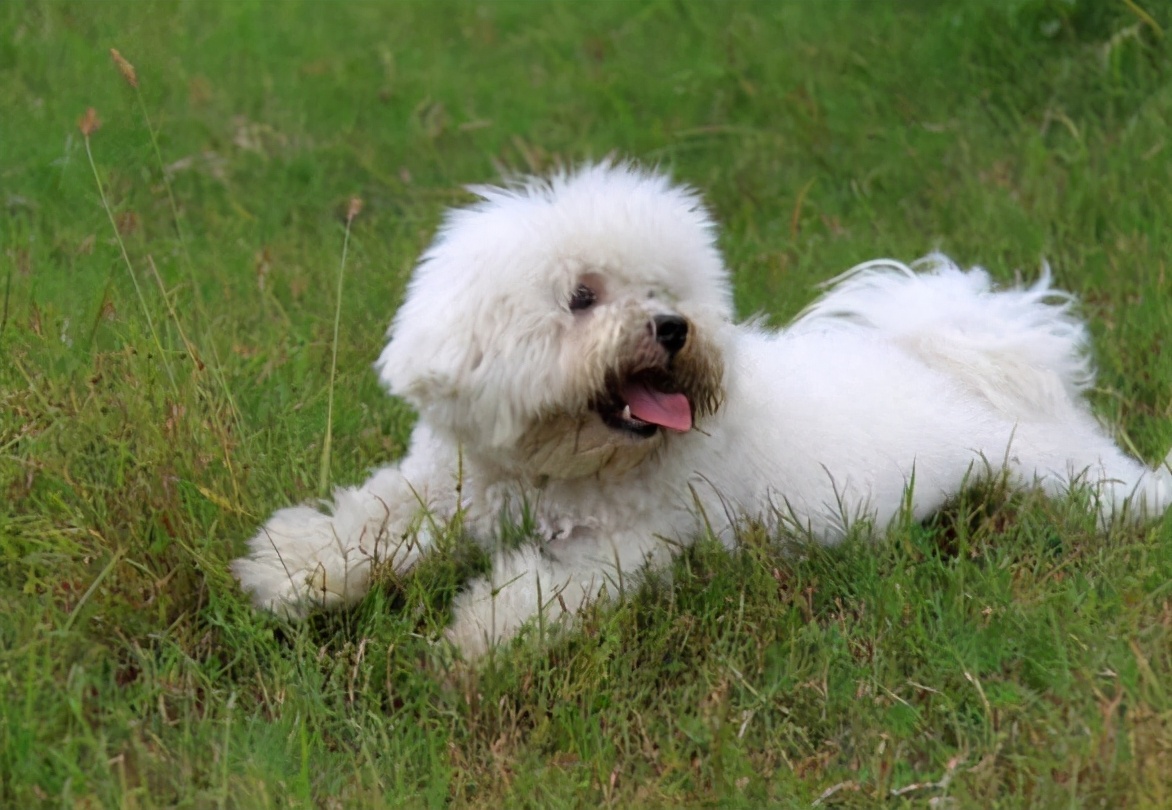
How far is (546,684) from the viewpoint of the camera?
285 centimetres

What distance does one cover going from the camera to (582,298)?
3119 millimetres

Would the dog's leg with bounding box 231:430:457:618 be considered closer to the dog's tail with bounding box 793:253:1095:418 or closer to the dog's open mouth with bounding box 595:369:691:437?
the dog's open mouth with bounding box 595:369:691:437

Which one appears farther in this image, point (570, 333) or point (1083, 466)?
point (1083, 466)

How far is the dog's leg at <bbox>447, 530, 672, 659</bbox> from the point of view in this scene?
3020mm

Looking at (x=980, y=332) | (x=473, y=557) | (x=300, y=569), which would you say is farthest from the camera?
(x=980, y=332)

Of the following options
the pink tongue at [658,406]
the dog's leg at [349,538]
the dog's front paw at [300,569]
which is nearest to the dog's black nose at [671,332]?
the pink tongue at [658,406]

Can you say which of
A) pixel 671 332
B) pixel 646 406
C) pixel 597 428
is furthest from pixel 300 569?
pixel 671 332

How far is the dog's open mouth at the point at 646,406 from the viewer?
122 inches

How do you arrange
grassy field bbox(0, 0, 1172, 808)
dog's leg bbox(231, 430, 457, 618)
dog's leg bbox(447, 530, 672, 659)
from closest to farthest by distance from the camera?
grassy field bbox(0, 0, 1172, 808) < dog's leg bbox(447, 530, 672, 659) < dog's leg bbox(231, 430, 457, 618)

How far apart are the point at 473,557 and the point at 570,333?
0.60 m

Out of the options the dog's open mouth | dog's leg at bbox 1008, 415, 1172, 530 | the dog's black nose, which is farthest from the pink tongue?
dog's leg at bbox 1008, 415, 1172, 530

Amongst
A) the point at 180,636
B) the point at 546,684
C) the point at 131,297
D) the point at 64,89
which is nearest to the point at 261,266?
the point at 131,297

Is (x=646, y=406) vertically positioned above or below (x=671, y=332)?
below

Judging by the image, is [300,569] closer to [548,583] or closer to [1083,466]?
Result: [548,583]
